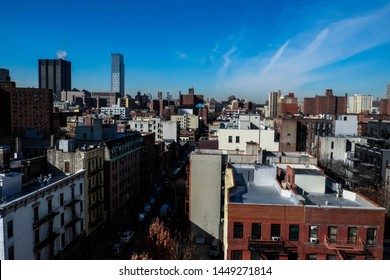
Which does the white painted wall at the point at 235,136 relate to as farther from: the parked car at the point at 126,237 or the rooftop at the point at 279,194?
the rooftop at the point at 279,194

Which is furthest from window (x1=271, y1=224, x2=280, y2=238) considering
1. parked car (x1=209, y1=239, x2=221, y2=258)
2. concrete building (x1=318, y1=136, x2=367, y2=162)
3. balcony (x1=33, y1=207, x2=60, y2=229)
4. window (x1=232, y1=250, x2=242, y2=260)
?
concrete building (x1=318, y1=136, x2=367, y2=162)

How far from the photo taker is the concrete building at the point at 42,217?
434 inches

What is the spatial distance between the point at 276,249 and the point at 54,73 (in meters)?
113

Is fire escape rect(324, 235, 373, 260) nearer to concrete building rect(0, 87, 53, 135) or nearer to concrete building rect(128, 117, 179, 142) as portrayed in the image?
concrete building rect(128, 117, 179, 142)

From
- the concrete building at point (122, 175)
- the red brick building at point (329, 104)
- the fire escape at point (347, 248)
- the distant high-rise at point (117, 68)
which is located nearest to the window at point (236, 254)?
the fire escape at point (347, 248)

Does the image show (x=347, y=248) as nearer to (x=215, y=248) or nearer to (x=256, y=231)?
(x=256, y=231)

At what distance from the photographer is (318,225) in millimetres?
9406

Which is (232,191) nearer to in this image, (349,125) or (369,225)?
(369,225)

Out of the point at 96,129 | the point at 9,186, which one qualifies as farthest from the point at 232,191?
the point at 96,129

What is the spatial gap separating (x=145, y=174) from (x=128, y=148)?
6108mm

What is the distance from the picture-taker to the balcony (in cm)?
1247

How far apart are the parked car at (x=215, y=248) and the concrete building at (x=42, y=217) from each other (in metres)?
5.93

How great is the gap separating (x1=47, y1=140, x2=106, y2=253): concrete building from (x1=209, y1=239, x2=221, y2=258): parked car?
5772mm

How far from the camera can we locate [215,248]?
55.0 feet
